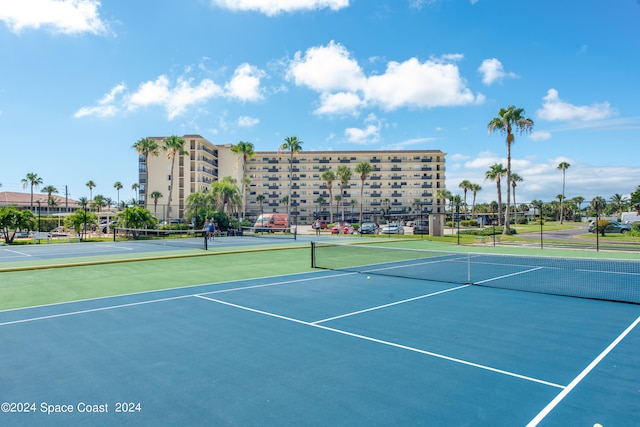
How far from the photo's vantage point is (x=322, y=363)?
260 inches

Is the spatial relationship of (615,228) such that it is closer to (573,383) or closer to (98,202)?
(573,383)

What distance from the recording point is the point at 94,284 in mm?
13969

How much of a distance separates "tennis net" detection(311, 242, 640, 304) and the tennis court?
2.05 metres

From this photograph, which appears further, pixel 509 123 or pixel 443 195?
pixel 443 195

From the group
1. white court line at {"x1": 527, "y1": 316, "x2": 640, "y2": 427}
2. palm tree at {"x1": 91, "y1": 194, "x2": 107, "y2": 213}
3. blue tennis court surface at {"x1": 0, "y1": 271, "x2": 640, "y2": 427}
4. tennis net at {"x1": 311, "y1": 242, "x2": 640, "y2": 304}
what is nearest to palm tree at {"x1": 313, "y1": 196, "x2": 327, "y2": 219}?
palm tree at {"x1": 91, "y1": 194, "x2": 107, "y2": 213}

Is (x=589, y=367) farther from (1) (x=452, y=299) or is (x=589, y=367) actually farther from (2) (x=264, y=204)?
(2) (x=264, y=204)

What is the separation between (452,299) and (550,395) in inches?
247

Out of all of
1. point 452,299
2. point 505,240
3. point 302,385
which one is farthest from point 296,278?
point 505,240

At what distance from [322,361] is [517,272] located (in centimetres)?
1325

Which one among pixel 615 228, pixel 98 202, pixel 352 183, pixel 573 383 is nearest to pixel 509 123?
pixel 615 228

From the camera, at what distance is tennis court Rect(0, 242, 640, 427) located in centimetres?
497

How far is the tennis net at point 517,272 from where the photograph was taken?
1322 cm

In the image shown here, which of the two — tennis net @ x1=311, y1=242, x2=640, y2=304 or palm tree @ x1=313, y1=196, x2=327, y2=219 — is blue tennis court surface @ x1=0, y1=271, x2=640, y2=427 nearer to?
tennis net @ x1=311, y1=242, x2=640, y2=304

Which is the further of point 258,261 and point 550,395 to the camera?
point 258,261
